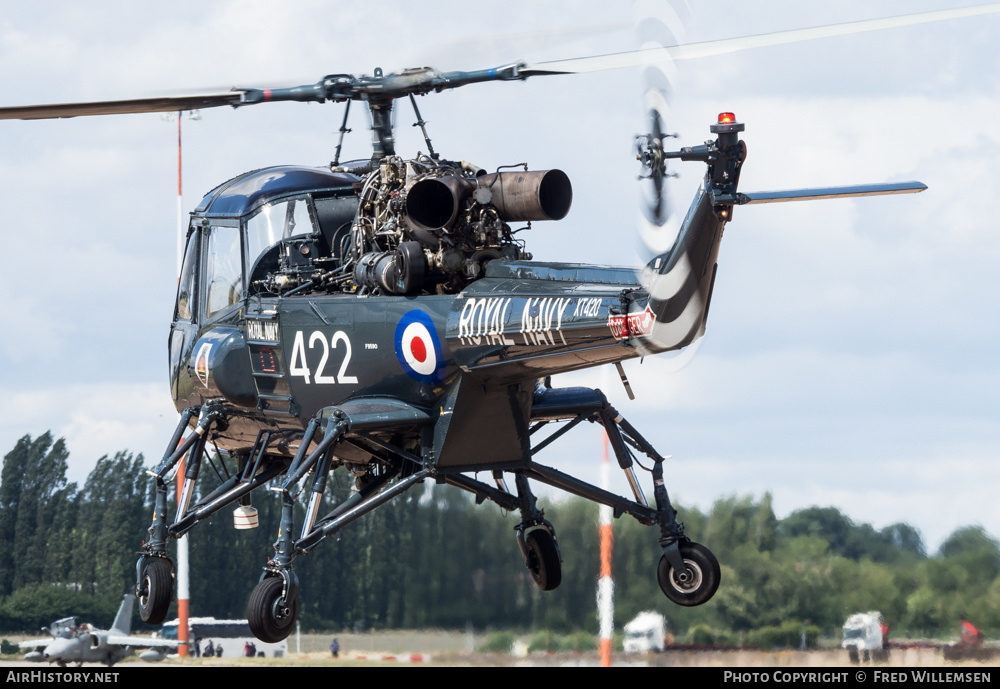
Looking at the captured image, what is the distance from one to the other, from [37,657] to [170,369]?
13.2m

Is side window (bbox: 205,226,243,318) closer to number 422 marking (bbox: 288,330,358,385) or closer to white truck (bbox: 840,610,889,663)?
number 422 marking (bbox: 288,330,358,385)

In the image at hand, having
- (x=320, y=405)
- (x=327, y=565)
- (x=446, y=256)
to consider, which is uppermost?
(x=446, y=256)

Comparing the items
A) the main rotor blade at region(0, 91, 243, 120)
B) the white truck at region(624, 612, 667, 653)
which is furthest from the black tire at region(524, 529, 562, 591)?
the main rotor blade at region(0, 91, 243, 120)

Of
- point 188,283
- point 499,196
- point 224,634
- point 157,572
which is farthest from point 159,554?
point 224,634

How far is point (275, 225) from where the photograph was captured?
17.8m

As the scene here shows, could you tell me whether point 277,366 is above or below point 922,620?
above

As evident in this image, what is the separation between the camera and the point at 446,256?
15680mm

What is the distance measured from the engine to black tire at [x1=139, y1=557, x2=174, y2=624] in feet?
14.4

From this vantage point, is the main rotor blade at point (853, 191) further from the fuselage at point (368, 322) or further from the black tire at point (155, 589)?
the black tire at point (155, 589)

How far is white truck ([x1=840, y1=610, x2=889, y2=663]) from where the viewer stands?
1980cm

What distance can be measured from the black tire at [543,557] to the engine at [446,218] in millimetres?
3881

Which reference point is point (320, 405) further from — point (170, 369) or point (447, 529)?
point (447, 529)

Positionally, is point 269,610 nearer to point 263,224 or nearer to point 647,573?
point 263,224
